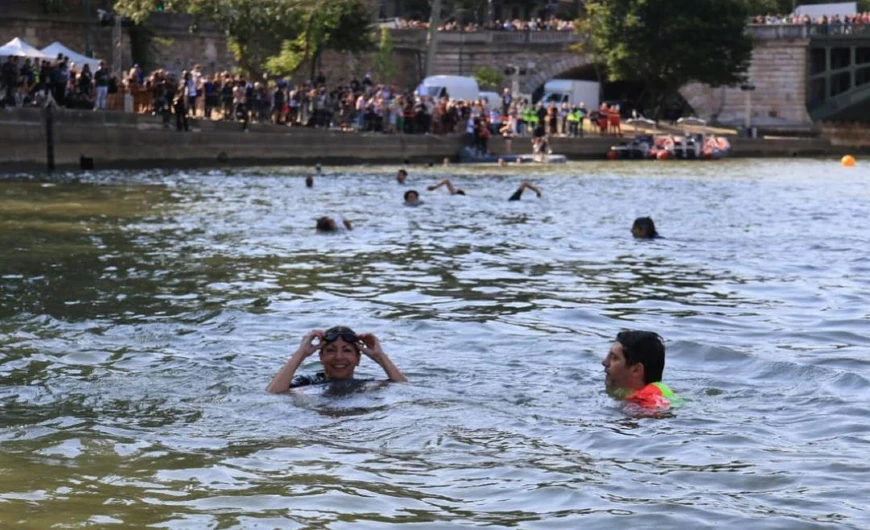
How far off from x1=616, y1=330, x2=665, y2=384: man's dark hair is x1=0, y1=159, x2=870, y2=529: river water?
0.33m

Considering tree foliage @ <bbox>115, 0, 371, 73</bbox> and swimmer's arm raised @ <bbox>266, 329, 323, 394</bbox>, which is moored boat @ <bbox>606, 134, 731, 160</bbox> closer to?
tree foliage @ <bbox>115, 0, 371, 73</bbox>

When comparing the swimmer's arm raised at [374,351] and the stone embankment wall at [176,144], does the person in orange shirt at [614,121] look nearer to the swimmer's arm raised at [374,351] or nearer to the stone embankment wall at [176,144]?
the stone embankment wall at [176,144]

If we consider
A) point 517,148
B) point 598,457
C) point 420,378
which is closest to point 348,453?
point 598,457

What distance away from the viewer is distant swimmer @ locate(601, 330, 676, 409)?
10.1m

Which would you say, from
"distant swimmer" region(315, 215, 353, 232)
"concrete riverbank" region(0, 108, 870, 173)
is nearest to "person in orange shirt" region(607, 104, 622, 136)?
"concrete riverbank" region(0, 108, 870, 173)

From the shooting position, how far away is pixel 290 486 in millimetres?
8156

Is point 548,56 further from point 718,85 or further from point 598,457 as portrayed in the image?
point 598,457

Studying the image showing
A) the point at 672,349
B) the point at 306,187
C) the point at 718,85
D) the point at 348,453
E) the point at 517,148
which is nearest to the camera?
the point at 348,453

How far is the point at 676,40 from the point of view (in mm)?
69875

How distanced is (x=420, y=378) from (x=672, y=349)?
8.46 feet

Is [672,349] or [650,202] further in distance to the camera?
[650,202]

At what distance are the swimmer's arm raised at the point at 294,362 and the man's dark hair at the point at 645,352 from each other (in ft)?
6.76

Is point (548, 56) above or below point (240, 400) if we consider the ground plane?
above

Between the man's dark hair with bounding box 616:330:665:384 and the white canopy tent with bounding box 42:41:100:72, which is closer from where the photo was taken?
the man's dark hair with bounding box 616:330:665:384
